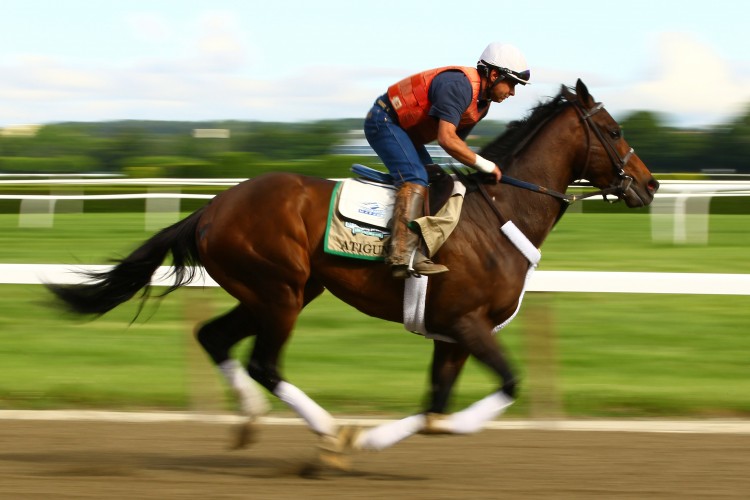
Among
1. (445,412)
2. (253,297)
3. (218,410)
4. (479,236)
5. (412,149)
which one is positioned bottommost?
(218,410)

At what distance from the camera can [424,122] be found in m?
4.68

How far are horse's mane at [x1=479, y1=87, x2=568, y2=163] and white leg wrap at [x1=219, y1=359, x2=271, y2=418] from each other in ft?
4.58

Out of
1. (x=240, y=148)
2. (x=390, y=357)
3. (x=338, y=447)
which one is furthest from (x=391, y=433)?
(x=240, y=148)

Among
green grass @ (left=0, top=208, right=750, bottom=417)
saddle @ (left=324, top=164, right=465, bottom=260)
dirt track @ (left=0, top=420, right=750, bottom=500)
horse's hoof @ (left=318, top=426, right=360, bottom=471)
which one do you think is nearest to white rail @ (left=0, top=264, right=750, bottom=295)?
green grass @ (left=0, top=208, right=750, bottom=417)

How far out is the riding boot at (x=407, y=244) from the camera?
14.3ft

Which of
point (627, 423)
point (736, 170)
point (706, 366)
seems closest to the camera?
point (627, 423)

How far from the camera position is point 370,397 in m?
5.84

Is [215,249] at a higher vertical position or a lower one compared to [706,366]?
higher

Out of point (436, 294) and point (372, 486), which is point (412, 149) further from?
point (372, 486)

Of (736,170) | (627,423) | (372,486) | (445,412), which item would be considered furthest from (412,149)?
(736,170)

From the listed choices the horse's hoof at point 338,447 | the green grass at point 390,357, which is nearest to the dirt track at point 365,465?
the horse's hoof at point 338,447

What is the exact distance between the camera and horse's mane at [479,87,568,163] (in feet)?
15.7

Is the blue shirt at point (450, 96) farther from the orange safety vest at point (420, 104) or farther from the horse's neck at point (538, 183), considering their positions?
the horse's neck at point (538, 183)

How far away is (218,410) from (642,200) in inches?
93.0
